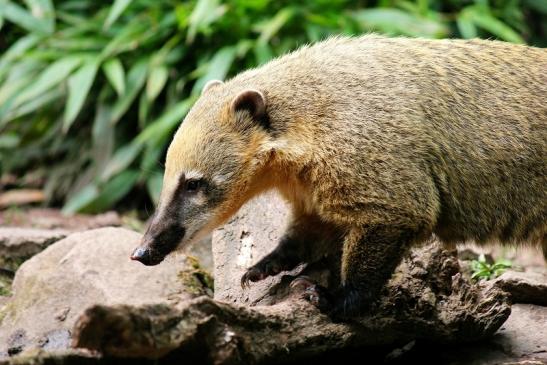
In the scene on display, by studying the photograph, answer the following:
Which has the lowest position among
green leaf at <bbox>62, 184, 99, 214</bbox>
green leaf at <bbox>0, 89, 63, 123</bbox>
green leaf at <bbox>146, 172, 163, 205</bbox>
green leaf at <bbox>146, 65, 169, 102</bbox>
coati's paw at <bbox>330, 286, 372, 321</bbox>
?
green leaf at <bbox>62, 184, 99, 214</bbox>

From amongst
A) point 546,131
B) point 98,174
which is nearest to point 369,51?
point 546,131

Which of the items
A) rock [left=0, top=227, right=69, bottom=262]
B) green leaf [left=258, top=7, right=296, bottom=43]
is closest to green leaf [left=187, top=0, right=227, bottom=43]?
green leaf [left=258, top=7, right=296, bottom=43]

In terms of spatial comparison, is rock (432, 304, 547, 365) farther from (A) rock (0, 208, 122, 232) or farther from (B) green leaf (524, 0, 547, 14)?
(B) green leaf (524, 0, 547, 14)

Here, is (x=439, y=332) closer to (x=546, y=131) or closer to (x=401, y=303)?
(x=401, y=303)

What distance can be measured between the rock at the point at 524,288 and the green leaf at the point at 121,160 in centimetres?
583

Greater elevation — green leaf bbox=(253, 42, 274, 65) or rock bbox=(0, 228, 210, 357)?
green leaf bbox=(253, 42, 274, 65)

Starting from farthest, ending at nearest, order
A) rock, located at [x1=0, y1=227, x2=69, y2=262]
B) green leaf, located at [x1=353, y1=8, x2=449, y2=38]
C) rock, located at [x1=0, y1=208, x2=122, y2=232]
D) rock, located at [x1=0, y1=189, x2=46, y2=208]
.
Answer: rock, located at [x1=0, y1=189, x2=46, y2=208]
green leaf, located at [x1=353, y1=8, x2=449, y2=38]
rock, located at [x1=0, y1=208, x2=122, y2=232]
rock, located at [x1=0, y1=227, x2=69, y2=262]

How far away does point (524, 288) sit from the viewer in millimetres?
6145

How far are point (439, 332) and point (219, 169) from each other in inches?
63.8

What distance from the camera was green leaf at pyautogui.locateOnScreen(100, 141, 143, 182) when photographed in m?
10.9

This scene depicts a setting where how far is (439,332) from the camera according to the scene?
529 centimetres

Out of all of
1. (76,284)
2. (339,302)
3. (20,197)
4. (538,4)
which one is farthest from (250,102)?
(538,4)

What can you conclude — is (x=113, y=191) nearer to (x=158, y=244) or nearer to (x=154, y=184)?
(x=154, y=184)

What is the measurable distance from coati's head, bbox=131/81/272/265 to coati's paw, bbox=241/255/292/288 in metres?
0.47
